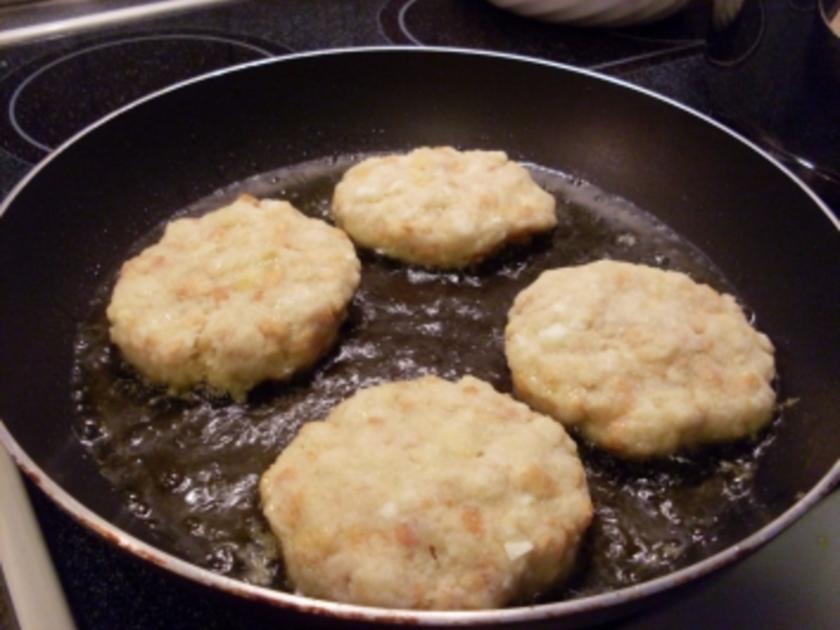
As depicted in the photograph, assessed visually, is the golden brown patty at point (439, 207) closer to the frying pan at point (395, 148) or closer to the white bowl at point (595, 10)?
the frying pan at point (395, 148)

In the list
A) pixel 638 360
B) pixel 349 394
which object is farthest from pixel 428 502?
pixel 638 360

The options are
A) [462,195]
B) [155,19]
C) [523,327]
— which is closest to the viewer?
[523,327]

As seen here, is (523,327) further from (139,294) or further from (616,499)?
(139,294)

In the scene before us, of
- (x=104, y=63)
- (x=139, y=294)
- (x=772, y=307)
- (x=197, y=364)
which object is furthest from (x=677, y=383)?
(x=104, y=63)

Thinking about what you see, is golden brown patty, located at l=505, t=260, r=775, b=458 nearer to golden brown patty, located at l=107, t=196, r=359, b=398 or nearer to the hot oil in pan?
the hot oil in pan

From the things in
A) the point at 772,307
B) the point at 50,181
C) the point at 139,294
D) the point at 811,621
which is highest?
the point at 50,181
